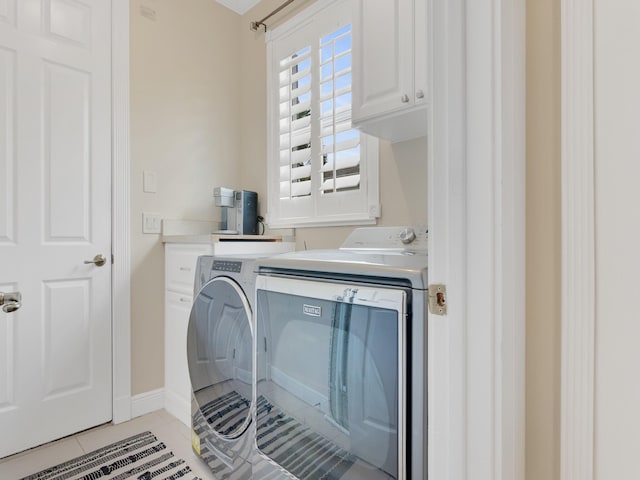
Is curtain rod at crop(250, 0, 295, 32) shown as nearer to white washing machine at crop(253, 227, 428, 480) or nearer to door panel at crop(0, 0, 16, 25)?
door panel at crop(0, 0, 16, 25)

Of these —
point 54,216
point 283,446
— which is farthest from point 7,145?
point 283,446

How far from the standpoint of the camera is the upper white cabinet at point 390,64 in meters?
1.30

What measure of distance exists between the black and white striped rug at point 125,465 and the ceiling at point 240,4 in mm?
2882

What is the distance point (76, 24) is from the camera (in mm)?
1934

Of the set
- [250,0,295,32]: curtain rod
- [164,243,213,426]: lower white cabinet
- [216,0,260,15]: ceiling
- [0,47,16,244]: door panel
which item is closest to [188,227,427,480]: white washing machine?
[164,243,213,426]: lower white cabinet

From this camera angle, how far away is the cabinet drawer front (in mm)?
1970

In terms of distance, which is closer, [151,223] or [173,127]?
[151,223]

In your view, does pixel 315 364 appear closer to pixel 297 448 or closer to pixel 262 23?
pixel 297 448

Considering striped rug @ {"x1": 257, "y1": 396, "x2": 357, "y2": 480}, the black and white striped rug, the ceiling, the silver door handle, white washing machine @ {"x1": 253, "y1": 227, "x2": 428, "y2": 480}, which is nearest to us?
white washing machine @ {"x1": 253, "y1": 227, "x2": 428, "y2": 480}

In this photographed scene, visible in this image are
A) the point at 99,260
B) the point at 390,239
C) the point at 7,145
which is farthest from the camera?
the point at 99,260

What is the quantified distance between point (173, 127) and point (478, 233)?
224 cm

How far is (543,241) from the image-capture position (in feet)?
2.13

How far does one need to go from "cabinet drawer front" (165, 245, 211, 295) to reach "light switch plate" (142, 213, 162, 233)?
0.13 m

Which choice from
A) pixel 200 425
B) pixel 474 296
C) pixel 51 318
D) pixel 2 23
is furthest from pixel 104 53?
pixel 474 296
